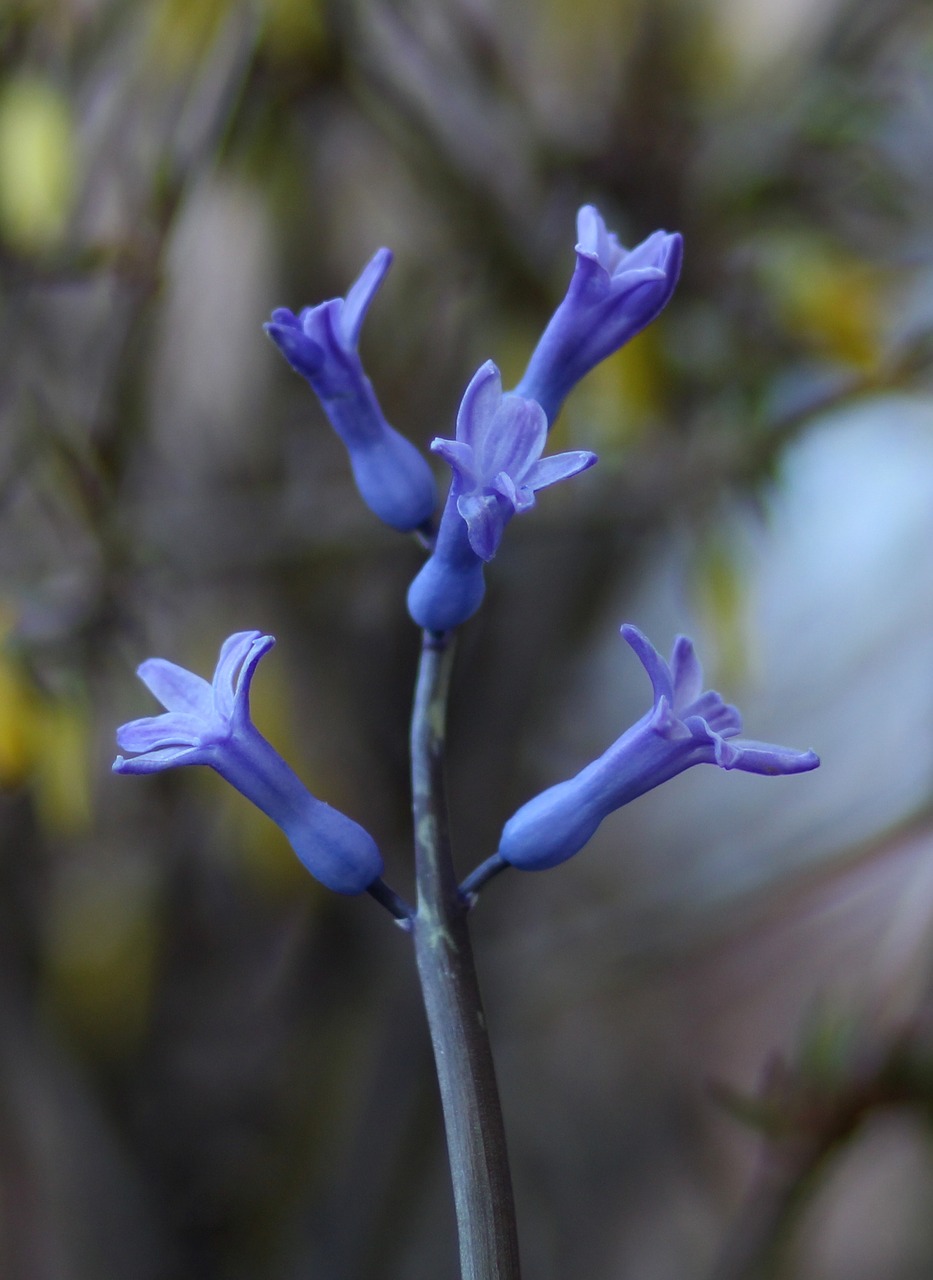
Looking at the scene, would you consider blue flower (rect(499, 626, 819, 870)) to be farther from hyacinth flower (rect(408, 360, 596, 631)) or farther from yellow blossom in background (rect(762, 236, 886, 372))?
yellow blossom in background (rect(762, 236, 886, 372))

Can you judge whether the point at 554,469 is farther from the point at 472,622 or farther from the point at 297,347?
the point at 472,622

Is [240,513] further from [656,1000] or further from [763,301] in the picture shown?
[656,1000]

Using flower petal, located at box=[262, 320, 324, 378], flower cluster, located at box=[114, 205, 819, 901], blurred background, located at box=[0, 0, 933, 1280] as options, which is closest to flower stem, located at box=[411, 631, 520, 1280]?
flower cluster, located at box=[114, 205, 819, 901]

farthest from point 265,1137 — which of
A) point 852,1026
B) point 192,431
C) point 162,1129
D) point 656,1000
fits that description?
point 192,431

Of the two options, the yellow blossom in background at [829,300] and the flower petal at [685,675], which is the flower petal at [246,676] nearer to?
the flower petal at [685,675]

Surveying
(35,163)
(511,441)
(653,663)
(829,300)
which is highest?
(35,163)

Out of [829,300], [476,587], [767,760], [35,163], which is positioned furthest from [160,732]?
[829,300]

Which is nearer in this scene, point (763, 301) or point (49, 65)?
point (49, 65)
